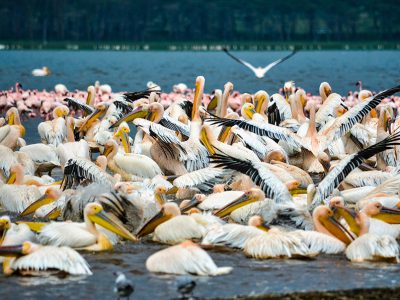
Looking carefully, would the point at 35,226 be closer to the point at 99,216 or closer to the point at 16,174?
the point at 99,216

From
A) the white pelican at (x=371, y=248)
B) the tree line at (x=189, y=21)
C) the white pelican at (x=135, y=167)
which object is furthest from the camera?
the tree line at (x=189, y=21)

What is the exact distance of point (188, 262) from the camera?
6719 mm

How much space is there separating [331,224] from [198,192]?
6.57ft

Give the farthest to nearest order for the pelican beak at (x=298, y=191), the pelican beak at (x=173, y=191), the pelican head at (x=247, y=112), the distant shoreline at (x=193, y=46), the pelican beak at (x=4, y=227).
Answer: the distant shoreline at (x=193, y=46) < the pelican head at (x=247, y=112) < the pelican beak at (x=173, y=191) < the pelican beak at (x=298, y=191) < the pelican beak at (x=4, y=227)

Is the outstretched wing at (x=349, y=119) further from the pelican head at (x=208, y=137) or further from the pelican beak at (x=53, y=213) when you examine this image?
the pelican beak at (x=53, y=213)

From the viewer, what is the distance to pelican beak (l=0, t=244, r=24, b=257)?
6.69 m

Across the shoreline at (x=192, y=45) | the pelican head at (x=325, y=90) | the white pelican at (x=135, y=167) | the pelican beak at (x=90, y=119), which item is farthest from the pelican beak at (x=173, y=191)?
the shoreline at (x=192, y=45)

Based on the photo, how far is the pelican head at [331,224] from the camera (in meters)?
7.43

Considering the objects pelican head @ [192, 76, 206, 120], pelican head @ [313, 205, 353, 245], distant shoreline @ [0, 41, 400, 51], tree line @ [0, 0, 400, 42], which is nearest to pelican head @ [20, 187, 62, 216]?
pelican head @ [313, 205, 353, 245]

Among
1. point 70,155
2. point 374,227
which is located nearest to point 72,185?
point 70,155

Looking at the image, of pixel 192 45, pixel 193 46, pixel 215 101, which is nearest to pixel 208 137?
pixel 215 101

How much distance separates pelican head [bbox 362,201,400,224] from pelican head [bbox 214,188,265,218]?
750mm

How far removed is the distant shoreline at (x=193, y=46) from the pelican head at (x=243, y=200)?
258 feet

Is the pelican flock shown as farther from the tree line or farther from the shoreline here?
the tree line
